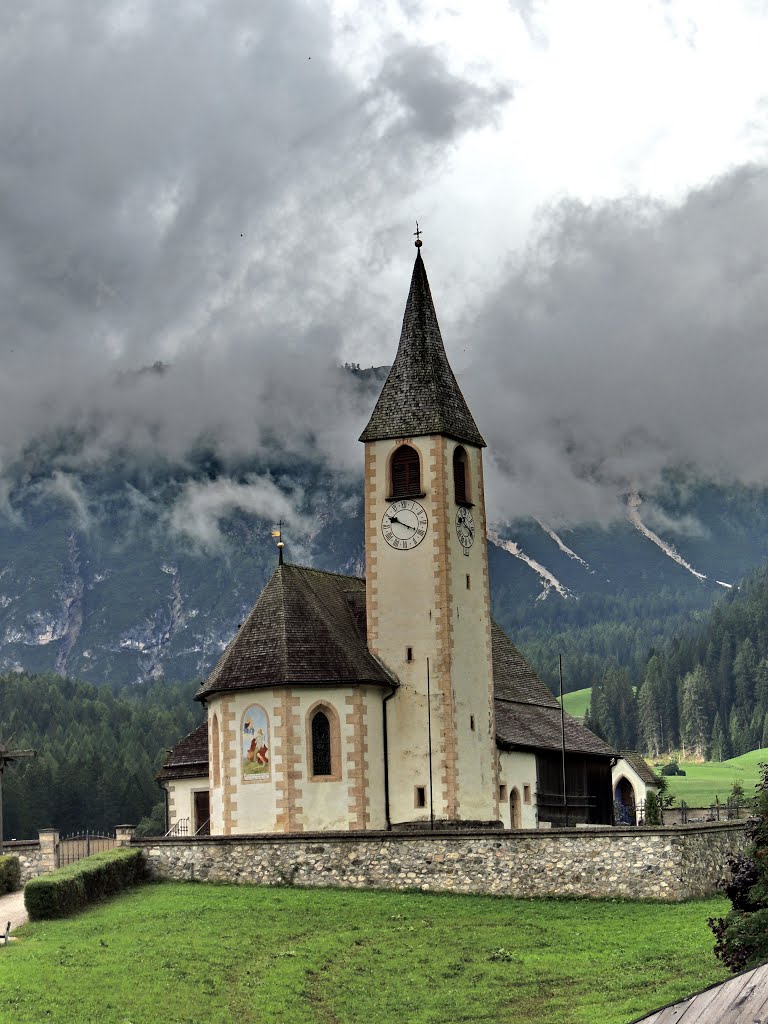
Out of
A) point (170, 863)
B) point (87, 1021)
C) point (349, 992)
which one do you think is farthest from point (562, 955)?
point (170, 863)

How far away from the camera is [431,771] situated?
6438 cm

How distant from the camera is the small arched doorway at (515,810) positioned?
69.1 m

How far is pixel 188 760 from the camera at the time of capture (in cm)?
7431

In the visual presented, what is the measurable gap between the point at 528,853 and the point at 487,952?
310 inches

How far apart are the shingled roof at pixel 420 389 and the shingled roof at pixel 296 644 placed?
733cm

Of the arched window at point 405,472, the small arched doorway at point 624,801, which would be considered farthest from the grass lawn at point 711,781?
the arched window at point 405,472

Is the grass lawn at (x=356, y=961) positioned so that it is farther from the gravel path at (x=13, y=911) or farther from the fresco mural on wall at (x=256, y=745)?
the fresco mural on wall at (x=256, y=745)

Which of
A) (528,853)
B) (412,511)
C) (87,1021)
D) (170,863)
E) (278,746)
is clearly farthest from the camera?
(412,511)

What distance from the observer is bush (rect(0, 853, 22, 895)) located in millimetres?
55416

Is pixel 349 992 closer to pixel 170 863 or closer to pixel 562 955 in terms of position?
pixel 562 955

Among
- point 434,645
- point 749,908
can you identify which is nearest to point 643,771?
point 434,645

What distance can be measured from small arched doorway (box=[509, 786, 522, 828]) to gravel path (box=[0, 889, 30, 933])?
22.4 meters

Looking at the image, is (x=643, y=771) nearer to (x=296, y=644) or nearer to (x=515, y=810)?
(x=515, y=810)

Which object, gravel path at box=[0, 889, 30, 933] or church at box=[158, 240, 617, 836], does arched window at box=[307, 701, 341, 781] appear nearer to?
church at box=[158, 240, 617, 836]
